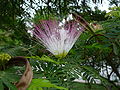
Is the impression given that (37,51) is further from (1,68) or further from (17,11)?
(17,11)

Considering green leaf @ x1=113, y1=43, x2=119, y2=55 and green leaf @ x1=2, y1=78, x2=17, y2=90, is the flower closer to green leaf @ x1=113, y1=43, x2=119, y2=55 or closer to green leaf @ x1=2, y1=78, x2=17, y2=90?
green leaf @ x1=113, y1=43, x2=119, y2=55

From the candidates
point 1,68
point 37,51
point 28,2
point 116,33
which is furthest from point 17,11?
point 1,68

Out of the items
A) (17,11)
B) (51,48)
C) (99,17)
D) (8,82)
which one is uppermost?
(99,17)

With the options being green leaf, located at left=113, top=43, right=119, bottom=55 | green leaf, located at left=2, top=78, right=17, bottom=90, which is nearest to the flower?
green leaf, located at left=113, top=43, right=119, bottom=55

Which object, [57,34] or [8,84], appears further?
[57,34]

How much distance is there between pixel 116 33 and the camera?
707 mm

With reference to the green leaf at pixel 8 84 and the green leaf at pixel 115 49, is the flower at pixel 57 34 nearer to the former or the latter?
the green leaf at pixel 115 49

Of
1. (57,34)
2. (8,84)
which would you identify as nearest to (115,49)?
(57,34)

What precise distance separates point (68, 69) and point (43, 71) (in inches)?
2.5

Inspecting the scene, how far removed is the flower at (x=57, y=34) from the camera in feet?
2.28

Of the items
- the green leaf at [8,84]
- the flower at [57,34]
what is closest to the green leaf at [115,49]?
the flower at [57,34]

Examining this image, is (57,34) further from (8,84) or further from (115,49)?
(8,84)

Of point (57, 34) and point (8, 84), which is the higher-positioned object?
point (57, 34)

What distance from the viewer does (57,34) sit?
724 millimetres
